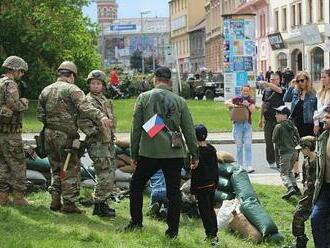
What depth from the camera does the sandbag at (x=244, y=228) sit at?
26.2 feet

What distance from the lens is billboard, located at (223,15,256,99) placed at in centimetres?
2211

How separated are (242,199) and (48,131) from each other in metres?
2.45

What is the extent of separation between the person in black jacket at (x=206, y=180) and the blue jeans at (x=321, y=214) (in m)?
1.11

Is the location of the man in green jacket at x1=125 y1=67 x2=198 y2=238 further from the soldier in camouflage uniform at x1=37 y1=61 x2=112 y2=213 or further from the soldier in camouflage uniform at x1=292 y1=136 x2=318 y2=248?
the soldier in camouflage uniform at x1=292 y1=136 x2=318 y2=248

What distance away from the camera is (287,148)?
10.3 metres

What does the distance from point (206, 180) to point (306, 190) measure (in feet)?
3.37

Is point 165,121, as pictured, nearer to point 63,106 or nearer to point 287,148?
point 63,106

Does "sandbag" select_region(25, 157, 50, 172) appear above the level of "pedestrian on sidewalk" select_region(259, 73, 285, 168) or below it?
below

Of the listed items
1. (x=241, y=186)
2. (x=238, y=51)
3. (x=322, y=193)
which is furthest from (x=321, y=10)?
(x=322, y=193)

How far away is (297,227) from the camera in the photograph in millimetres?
7496

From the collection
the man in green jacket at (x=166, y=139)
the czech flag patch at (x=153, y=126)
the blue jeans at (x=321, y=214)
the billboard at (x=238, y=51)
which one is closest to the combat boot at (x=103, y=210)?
the man in green jacket at (x=166, y=139)

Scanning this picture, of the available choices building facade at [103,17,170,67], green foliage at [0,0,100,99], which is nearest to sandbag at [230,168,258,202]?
green foliage at [0,0,100,99]

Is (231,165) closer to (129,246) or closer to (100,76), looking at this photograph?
(100,76)

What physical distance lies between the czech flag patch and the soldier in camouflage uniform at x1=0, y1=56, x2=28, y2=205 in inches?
79.7
